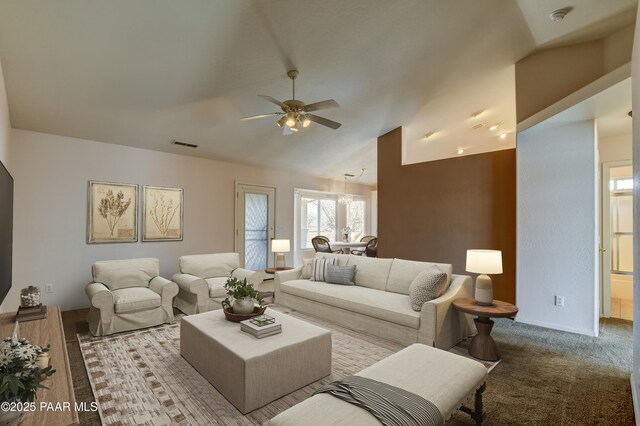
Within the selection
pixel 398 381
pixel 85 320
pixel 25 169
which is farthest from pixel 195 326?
pixel 25 169

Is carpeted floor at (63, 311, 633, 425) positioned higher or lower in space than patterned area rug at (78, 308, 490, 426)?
lower

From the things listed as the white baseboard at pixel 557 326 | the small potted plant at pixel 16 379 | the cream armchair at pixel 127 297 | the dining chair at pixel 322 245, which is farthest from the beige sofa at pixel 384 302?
the small potted plant at pixel 16 379

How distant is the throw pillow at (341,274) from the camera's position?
4359 mm

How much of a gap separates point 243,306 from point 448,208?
11.9 ft

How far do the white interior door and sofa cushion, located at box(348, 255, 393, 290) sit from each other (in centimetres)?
280

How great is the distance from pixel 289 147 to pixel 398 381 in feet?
15.8

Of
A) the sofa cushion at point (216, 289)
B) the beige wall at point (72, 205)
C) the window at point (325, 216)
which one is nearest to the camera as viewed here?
the beige wall at point (72, 205)

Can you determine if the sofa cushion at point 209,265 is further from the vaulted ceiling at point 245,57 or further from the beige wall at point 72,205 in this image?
the vaulted ceiling at point 245,57

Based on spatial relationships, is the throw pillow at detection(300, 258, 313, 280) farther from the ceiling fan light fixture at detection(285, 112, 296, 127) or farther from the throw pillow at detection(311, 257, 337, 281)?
the ceiling fan light fixture at detection(285, 112, 296, 127)

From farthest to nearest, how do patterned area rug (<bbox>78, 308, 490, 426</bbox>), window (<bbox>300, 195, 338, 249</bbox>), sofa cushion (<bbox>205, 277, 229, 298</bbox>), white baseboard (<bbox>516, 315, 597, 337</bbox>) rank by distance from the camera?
window (<bbox>300, 195, 338, 249</bbox>), sofa cushion (<bbox>205, 277, 229, 298</bbox>), white baseboard (<bbox>516, 315, 597, 337</bbox>), patterned area rug (<bbox>78, 308, 490, 426</bbox>)

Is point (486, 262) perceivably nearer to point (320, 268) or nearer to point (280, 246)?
point (320, 268)

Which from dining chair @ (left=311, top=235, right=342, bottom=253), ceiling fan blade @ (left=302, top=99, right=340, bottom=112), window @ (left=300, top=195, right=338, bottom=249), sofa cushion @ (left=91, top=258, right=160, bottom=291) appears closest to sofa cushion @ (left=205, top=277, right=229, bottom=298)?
sofa cushion @ (left=91, top=258, right=160, bottom=291)

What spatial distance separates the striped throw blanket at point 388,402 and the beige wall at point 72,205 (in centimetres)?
453

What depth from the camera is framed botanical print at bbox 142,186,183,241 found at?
203 inches
